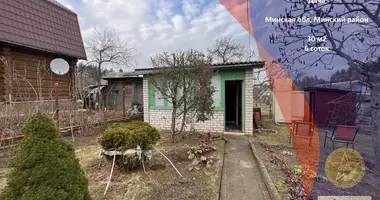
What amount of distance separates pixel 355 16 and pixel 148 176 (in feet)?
15.5

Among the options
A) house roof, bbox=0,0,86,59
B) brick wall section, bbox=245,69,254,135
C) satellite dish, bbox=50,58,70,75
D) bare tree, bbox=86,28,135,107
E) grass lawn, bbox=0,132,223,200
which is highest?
bare tree, bbox=86,28,135,107

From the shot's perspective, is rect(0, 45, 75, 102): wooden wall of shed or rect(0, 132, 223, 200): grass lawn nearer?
rect(0, 132, 223, 200): grass lawn

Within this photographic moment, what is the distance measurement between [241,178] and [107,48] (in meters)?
19.3

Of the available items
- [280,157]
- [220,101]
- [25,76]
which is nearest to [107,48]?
[25,76]

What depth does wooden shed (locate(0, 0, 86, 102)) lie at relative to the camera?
7219 millimetres

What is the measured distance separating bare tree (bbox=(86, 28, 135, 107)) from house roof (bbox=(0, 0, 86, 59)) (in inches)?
311

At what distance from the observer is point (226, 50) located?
21.1 metres

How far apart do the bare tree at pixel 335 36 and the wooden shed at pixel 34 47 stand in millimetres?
7136

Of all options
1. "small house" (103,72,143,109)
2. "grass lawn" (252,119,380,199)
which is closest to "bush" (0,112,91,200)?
"grass lawn" (252,119,380,199)

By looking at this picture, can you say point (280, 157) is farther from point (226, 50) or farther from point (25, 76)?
point (226, 50)

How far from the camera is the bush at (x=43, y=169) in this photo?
1.59 meters

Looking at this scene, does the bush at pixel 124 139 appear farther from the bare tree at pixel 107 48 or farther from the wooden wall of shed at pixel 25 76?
the bare tree at pixel 107 48

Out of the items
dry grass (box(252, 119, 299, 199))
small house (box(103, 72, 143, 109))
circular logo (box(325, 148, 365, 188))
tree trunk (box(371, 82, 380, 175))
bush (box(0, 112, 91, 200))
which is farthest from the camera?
small house (box(103, 72, 143, 109))

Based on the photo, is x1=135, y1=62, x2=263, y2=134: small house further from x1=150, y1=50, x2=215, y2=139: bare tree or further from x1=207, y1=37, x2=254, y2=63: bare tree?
x1=207, y1=37, x2=254, y2=63: bare tree
